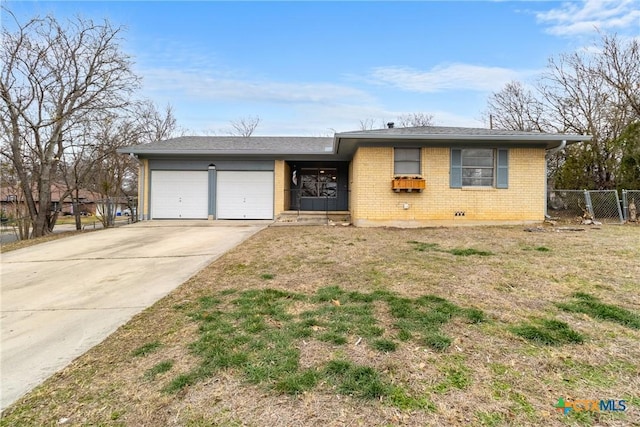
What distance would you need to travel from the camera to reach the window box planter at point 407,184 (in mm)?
9938

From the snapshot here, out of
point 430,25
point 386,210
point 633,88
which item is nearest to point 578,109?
point 633,88

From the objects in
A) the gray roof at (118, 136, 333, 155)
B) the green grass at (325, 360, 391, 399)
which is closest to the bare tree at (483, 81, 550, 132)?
the gray roof at (118, 136, 333, 155)

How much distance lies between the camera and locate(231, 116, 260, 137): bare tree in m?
32.6

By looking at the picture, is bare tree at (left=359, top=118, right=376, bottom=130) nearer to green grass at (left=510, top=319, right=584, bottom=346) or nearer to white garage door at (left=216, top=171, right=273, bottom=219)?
white garage door at (left=216, top=171, right=273, bottom=219)

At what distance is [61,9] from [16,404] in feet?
51.0

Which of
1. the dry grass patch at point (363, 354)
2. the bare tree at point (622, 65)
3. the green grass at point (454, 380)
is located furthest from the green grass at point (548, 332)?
the bare tree at point (622, 65)

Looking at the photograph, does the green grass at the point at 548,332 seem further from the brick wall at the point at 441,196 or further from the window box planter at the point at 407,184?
the brick wall at the point at 441,196

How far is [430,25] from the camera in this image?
11.7 metres

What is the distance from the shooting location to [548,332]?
2.71 metres

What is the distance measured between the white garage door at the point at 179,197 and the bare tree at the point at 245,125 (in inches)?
806

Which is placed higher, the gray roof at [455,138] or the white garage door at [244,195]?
the gray roof at [455,138]

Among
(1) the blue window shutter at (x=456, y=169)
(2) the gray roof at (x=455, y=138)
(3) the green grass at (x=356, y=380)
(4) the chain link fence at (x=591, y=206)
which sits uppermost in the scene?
(2) the gray roof at (x=455, y=138)

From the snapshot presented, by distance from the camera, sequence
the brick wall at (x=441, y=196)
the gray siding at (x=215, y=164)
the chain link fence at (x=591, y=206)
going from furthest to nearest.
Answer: the gray siding at (x=215, y=164)
the chain link fence at (x=591, y=206)
the brick wall at (x=441, y=196)

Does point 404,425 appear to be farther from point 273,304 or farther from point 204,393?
point 273,304
